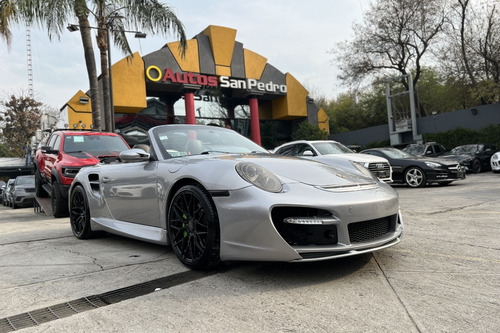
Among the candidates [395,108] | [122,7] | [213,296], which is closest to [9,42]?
[122,7]

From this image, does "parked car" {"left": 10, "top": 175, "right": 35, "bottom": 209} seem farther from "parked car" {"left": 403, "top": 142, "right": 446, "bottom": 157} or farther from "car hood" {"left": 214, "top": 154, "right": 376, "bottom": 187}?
"parked car" {"left": 403, "top": 142, "right": 446, "bottom": 157}

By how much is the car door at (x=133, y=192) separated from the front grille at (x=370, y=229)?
1.72 meters

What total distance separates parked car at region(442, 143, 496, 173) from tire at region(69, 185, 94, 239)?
48.1 feet

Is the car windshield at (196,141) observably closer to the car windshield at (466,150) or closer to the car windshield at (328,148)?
the car windshield at (328,148)

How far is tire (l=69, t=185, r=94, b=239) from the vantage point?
4.60 metres

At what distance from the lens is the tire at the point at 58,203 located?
7.08 metres

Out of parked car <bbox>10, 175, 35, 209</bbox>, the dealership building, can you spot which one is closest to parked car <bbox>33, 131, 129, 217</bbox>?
parked car <bbox>10, 175, 35, 209</bbox>

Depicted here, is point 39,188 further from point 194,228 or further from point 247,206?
point 247,206

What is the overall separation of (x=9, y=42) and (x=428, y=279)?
12892 mm

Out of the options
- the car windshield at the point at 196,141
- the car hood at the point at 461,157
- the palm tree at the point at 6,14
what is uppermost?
the palm tree at the point at 6,14

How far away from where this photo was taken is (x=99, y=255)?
3.73 m

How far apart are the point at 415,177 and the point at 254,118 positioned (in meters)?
16.8

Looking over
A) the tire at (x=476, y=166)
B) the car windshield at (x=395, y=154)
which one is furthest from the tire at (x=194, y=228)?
the tire at (x=476, y=166)

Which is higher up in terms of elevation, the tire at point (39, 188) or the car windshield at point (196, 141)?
the car windshield at point (196, 141)
